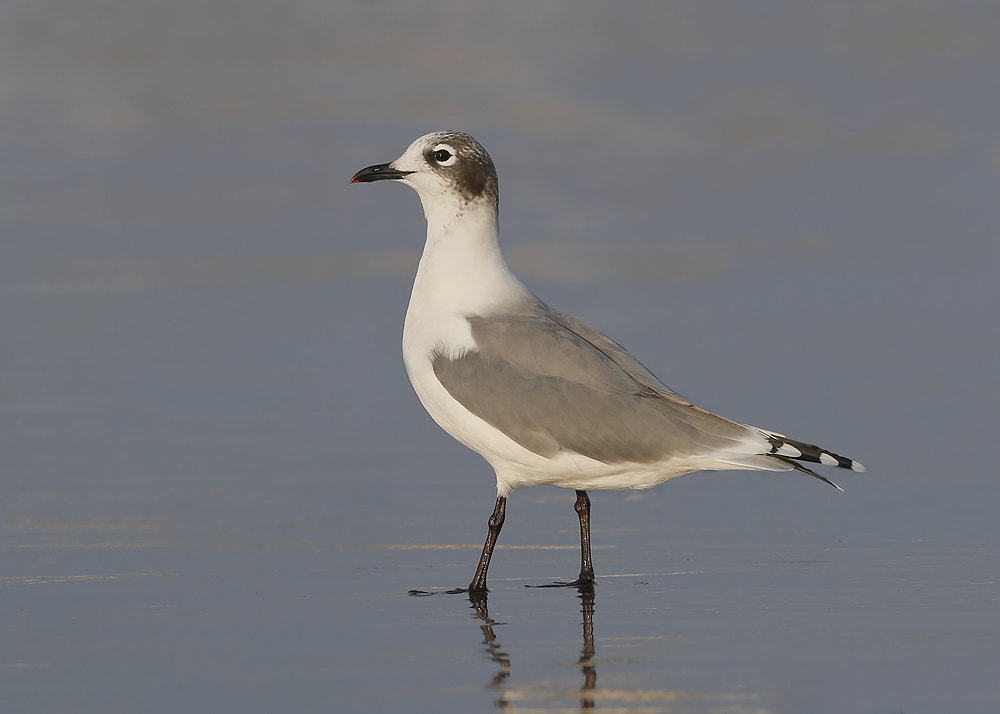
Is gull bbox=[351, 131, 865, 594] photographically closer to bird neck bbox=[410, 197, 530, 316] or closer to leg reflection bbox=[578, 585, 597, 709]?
bird neck bbox=[410, 197, 530, 316]

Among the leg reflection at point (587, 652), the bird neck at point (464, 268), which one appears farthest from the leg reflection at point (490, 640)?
the bird neck at point (464, 268)

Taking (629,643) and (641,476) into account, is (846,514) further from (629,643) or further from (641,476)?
(629,643)

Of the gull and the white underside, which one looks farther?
the white underside

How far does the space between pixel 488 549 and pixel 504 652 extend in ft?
5.53

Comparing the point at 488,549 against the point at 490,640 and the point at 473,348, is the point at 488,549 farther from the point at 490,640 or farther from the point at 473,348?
the point at 490,640

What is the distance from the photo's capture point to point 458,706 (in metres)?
5.69

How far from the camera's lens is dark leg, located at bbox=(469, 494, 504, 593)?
26.2ft

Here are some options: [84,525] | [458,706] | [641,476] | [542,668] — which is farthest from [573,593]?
[84,525]

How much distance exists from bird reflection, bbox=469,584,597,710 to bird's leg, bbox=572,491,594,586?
0.35ft

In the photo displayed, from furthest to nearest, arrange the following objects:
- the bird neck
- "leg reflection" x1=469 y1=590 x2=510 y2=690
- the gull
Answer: the bird neck
the gull
"leg reflection" x1=469 y1=590 x2=510 y2=690

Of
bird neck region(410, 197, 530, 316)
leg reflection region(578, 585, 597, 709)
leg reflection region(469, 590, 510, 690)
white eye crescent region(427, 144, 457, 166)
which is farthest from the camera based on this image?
white eye crescent region(427, 144, 457, 166)

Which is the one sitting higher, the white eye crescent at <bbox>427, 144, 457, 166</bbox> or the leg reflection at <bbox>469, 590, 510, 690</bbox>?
the white eye crescent at <bbox>427, 144, 457, 166</bbox>

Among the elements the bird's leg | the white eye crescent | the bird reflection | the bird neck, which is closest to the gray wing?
the bird neck

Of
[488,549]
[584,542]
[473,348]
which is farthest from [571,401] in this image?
[488,549]
